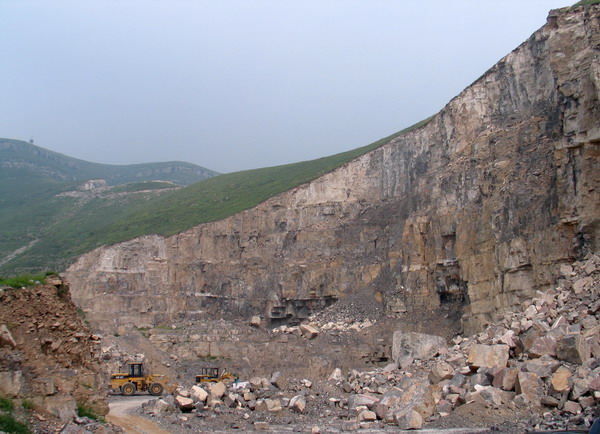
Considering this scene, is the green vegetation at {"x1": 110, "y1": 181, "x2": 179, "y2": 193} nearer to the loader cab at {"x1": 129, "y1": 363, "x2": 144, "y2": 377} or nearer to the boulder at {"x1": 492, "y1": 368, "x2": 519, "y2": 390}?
the loader cab at {"x1": 129, "y1": 363, "x2": 144, "y2": 377}

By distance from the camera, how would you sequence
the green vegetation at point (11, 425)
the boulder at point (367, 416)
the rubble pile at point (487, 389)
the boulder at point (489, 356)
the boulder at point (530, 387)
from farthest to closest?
the boulder at point (489, 356), the boulder at point (367, 416), the boulder at point (530, 387), the rubble pile at point (487, 389), the green vegetation at point (11, 425)

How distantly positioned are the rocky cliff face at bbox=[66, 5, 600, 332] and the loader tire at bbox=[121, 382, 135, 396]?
19372mm

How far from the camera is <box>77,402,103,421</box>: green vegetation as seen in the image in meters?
14.2

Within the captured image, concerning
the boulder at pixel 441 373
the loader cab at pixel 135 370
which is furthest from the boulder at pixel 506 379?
the loader cab at pixel 135 370

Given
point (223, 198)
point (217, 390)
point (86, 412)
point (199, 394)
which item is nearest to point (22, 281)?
point (86, 412)

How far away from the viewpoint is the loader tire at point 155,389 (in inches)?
1341

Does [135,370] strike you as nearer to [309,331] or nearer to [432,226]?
[309,331]

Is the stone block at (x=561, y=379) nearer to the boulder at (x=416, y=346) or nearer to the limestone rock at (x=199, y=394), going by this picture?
the limestone rock at (x=199, y=394)

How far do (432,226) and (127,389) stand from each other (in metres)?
24.5

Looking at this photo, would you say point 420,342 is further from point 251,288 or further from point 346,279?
point 251,288

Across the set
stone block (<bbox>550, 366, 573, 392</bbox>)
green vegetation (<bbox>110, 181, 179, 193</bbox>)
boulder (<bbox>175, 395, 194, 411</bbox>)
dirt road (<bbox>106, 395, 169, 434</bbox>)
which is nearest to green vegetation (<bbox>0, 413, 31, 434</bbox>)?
dirt road (<bbox>106, 395, 169, 434</bbox>)

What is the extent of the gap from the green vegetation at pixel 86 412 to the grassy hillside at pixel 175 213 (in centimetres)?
5097

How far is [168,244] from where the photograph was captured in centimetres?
6619

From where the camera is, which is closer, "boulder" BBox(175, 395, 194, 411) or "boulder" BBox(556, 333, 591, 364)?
"boulder" BBox(556, 333, 591, 364)
